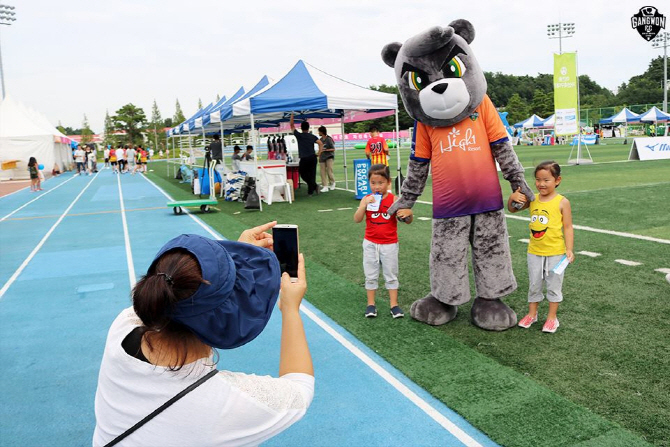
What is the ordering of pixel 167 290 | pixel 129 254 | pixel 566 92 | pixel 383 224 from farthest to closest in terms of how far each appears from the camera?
pixel 566 92 → pixel 129 254 → pixel 383 224 → pixel 167 290

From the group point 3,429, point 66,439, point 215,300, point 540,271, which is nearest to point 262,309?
point 215,300

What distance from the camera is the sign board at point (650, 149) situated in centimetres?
2247

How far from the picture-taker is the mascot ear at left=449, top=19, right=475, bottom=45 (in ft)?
16.1

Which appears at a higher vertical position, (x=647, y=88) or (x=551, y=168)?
(x=647, y=88)

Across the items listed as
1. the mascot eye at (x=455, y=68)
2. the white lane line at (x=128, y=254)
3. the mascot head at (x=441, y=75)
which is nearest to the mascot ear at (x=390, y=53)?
the mascot head at (x=441, y=75)

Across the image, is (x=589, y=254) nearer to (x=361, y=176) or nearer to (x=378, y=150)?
(x=361, y=176)

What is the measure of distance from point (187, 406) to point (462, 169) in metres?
3.77

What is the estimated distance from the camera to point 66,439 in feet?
11.3

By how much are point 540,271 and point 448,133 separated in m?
1.41

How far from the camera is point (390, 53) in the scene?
5238 mm

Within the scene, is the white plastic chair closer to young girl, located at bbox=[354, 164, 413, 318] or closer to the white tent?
young girl, located at bbox=[354, 164, 413, 318]

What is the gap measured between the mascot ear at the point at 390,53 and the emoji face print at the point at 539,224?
1.96 metres

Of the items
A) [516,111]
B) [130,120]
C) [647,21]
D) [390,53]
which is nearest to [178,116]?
[130,120]

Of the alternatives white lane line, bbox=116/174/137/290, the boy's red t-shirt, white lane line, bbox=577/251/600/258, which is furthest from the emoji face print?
white lane line, bbox=116/174/137/290
